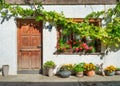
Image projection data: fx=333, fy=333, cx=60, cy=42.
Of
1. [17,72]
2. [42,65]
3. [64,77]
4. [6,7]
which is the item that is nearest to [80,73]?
[64,77]

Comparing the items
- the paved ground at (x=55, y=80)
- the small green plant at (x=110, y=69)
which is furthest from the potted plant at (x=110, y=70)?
the paved ground at (x=55, y=80)

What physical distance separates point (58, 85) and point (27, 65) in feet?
8.08

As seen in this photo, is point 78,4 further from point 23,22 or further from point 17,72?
point 17,72

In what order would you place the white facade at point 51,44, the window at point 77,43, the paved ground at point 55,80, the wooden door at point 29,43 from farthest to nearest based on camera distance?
the wooden door at point 29,43, the window at point 77,43, the white facade at point 51,44, the paved ground at point 55,80

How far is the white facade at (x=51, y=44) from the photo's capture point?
13.6 metres

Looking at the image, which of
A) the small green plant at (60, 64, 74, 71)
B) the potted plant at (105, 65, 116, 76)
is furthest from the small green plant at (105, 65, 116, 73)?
the small green plant at (60, 64, 74, 71)

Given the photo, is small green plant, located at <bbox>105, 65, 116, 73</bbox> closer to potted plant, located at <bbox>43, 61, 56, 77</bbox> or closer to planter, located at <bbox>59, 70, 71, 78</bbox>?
planter, located at <bbox>59, 70, 71, 78</bbox>

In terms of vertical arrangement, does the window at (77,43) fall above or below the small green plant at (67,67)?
above

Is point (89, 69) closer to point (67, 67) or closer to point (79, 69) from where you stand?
point (79, 69)

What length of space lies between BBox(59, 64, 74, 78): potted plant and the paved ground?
0.17m

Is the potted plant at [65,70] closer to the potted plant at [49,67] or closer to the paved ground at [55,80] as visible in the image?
the paved ground at [55,80]

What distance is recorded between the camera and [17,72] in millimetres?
13867

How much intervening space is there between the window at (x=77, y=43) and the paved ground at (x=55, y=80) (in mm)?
1177

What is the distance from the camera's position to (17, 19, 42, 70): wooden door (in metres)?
13.9
